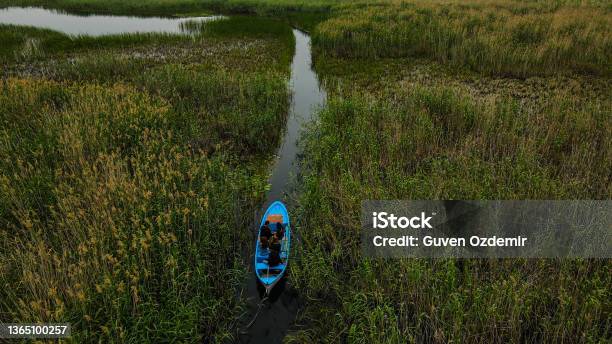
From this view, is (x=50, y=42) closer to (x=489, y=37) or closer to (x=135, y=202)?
(x=135, y=202)

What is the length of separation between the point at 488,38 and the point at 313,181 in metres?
14.8

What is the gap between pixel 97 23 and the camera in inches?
1427

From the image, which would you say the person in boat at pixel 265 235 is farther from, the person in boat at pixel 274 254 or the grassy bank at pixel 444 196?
the grassy bank at pixel 444 196

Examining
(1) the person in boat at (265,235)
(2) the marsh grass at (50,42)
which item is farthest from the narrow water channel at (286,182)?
(2) the marsh grass at (50,42)

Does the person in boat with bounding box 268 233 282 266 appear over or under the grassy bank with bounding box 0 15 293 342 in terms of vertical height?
under

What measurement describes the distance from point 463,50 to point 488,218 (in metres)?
14.3

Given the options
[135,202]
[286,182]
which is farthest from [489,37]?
[135,202]

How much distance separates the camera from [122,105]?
10289 mm

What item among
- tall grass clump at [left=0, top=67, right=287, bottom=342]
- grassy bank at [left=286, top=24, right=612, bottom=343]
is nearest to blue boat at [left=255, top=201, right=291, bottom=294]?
grassy bank at [left=286, top=24, right=612, bottom=343]

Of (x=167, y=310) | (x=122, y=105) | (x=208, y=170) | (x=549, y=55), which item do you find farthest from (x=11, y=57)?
(x=549, y=55)

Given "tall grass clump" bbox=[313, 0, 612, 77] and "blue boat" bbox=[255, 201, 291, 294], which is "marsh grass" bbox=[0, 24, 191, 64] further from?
"blue boat" bbox=[255, 201, 291, 294]

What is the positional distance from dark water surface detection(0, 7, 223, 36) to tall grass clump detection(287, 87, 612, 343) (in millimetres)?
24297

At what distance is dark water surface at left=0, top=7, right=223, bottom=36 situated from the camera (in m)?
30.8

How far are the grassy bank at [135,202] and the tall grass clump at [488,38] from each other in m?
8.29
